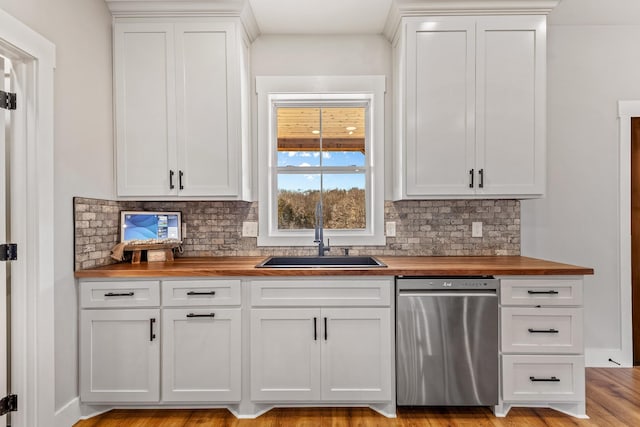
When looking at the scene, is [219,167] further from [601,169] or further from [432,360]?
[601,169]

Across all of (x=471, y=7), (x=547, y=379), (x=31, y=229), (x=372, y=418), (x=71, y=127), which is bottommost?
(x=372, y=418)

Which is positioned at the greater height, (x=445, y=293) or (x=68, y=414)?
(x=445, y=293)

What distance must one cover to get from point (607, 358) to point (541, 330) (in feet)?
4.11

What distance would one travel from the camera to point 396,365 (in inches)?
86.4

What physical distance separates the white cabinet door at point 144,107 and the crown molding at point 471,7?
155cm

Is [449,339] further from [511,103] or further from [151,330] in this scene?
[151,330]

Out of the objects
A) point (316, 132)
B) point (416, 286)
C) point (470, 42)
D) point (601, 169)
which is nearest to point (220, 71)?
point (316, 132)

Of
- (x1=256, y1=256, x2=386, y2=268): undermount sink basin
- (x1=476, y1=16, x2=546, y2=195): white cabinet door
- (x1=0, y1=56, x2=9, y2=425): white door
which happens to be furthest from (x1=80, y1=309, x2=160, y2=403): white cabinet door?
(x1=476, y1=16, x2=546, y2=195): white cabinet door

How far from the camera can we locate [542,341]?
7.13 feet

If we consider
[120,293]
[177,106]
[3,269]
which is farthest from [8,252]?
[177,106]

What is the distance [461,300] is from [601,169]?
1.73 metres

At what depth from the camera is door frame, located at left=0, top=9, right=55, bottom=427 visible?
1841mm

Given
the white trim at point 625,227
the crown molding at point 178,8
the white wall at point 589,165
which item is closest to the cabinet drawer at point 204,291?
the crown molding at point 178,8

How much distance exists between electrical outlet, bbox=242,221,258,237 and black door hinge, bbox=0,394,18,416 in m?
1.57
